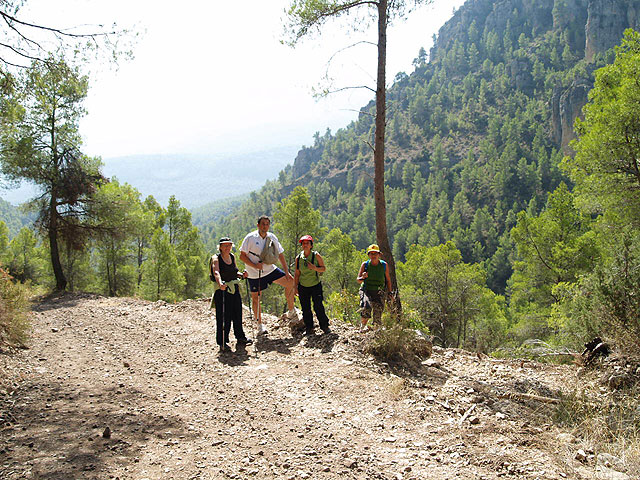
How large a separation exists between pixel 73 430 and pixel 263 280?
13.3ft

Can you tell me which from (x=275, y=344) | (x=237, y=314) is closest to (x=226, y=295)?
(x=237, y=314)

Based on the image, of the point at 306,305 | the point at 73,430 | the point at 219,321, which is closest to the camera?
the point at 73,430

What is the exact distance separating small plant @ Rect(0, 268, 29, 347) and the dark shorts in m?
3.79

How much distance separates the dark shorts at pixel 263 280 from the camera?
742cm

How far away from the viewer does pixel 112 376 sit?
5488 millimetres

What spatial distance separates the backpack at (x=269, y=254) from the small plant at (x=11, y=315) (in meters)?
4.11

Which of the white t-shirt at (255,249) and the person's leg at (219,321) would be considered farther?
the white t-shirt at (255,249)

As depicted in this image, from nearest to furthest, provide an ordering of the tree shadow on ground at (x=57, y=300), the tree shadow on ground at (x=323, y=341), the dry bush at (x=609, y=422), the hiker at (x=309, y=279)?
the dry bush at (x=609, y=422)
the tree shadow on ground at (x=323, y=341)
the hiker at (x=309, y=279)
the tree shadow on ground at (x=57, y=300)

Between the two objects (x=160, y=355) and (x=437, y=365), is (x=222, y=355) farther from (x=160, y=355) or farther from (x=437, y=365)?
(x=437, y=365)

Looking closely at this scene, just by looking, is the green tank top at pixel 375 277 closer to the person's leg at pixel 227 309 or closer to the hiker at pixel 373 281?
the hiker at pixel 373 281

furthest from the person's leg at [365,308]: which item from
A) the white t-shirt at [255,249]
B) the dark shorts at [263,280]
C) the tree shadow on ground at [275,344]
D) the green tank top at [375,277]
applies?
the white t-shirt at [255,249]

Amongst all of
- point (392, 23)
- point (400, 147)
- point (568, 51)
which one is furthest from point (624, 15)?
point (392, 23)

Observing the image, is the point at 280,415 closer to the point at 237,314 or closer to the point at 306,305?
the point at 237,314

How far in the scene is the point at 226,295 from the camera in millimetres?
6793
